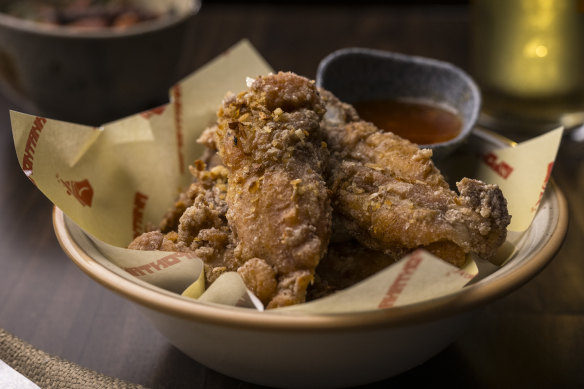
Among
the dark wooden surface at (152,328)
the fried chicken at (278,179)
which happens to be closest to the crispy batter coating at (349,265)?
the fried chicken at (278,179)

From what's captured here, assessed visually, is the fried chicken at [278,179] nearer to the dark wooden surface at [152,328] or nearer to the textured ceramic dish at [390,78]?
the dark wooden surface at [152,328]

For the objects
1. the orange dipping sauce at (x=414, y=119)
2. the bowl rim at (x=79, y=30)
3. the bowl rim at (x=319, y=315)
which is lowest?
the bowl rim at (x=79, y=30)

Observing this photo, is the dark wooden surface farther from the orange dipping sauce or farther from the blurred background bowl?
the orange dipping sauce

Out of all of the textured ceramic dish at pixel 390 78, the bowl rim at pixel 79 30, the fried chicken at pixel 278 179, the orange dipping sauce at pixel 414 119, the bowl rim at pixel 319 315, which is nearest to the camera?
the bowl rim at pixel 319 315

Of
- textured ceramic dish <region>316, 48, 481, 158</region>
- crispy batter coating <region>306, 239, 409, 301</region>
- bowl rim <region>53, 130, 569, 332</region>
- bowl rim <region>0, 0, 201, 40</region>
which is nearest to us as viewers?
bowl rim <region>53, 130, 569, 332</region>

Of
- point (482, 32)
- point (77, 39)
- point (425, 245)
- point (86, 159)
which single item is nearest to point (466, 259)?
point (425, 245)

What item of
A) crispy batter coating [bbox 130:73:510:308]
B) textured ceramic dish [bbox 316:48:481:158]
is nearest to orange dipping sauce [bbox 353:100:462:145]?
textured ceramic dish [bbox 316:48:481:158]
